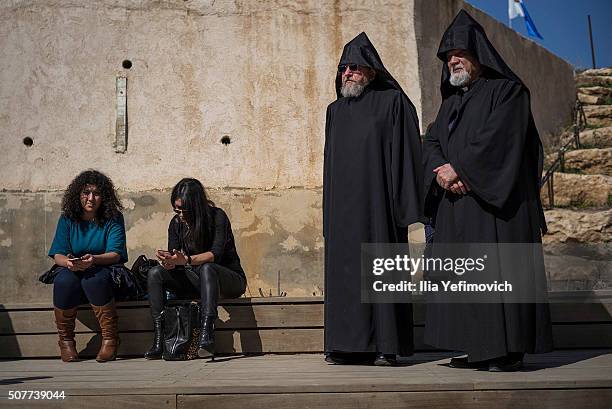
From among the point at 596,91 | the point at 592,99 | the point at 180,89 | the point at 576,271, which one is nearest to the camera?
the point at 576,271

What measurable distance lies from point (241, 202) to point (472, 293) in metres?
5.05

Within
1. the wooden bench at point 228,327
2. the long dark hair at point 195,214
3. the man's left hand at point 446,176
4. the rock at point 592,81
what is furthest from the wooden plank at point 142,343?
the rock at point 592,81

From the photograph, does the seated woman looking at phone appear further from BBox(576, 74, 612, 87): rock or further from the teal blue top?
BBox(576, 74, 612, 87): rock

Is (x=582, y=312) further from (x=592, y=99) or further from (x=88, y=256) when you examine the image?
(x=592, y=99)

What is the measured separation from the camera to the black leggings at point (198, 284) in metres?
4.53

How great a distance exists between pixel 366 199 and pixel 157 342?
5.15 feet

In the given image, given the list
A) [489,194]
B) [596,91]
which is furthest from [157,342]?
[596,91]

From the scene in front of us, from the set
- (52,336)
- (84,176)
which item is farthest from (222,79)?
(52,336)

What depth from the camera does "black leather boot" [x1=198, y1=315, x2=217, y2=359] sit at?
439 cm

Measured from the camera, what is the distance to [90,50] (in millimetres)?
8805

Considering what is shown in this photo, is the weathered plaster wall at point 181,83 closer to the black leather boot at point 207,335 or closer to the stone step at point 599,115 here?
the black leather boot at point 207,335

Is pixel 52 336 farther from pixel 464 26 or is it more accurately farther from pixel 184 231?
pixel 464 26

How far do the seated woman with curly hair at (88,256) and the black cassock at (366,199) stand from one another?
56.5 inches

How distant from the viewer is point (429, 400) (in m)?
3.15
